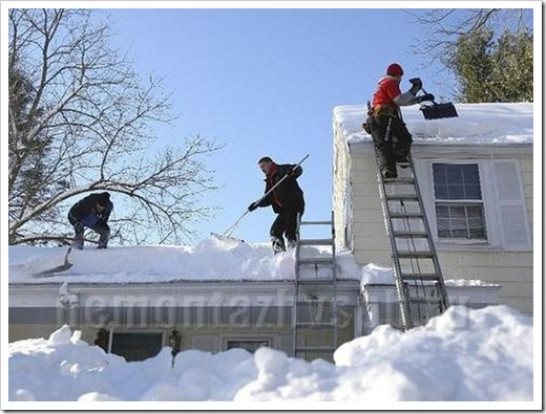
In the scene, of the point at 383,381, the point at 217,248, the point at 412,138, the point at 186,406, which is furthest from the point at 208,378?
the point at 412,138

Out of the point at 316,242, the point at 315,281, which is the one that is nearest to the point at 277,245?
the point at 316,242

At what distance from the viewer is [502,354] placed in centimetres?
432

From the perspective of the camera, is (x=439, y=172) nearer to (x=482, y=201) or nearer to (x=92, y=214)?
(x=482, y=201)

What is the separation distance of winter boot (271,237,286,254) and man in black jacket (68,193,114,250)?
266 centimetres

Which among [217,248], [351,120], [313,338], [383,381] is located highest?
[351,120]

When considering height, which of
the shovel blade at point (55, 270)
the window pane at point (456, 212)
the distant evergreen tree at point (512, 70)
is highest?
the distant evergreen tree at point (512, 70)

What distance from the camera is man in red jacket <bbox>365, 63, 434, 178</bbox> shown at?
8.79 metres

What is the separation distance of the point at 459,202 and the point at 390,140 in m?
1.33

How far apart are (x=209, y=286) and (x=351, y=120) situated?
361 centimetres

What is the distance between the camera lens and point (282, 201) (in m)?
9.28

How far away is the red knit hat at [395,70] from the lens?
→ 923 cm

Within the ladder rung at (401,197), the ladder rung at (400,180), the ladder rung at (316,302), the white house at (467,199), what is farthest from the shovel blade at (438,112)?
the ladder rung at (316,302)

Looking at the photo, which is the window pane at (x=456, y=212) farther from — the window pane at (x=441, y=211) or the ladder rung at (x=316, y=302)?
the ladder rung at (x=316, y=302)

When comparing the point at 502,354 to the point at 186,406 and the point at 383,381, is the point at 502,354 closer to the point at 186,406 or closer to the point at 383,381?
the point at 383,381
